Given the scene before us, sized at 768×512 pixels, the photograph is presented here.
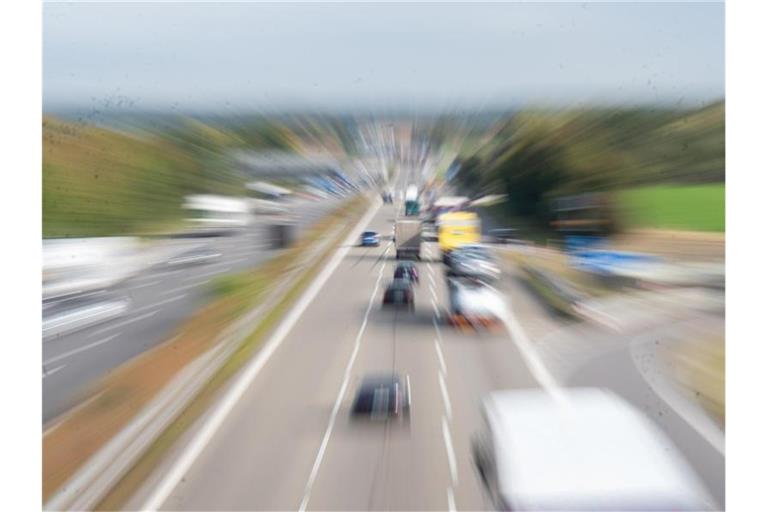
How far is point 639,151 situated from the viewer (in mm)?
8266

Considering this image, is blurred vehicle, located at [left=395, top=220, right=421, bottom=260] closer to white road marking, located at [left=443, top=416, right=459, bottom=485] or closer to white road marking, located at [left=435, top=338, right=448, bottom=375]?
white road marking, located at [left=435, top=338, right=448, bottom=375]

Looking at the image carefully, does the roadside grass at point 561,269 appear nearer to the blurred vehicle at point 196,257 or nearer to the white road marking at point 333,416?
the white road marking at point 333,416

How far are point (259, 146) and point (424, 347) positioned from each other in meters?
3.11

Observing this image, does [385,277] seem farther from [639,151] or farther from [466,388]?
[466,388]

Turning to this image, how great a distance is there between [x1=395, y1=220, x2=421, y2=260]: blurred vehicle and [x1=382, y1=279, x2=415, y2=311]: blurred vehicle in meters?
3.53

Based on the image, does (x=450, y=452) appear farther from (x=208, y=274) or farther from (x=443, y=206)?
(x=443, y=206)

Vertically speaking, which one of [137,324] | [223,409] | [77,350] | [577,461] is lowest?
[223,409]

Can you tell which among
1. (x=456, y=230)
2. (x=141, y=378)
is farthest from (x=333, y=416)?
(x=456, y=230)

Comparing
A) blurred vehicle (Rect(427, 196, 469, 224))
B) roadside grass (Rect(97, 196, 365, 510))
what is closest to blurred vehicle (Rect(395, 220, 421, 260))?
blurred vehicle (Rect(427, 196, 469, 224))

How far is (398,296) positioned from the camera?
956cm

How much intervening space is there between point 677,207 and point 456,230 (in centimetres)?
581

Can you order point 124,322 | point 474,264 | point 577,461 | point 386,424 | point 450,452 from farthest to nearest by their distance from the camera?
1. point 474,264
2. point 124,322
3. point 386,424
4. point 450,452
5. point 577,461

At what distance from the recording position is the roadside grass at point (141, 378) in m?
4.87

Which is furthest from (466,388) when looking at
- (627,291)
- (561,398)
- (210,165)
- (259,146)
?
(210,165)
